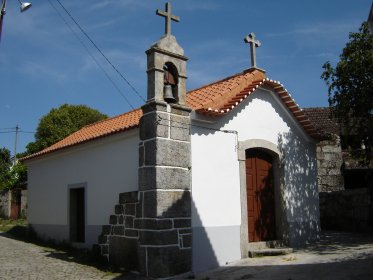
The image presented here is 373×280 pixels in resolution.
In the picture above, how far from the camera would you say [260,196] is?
10.0 m

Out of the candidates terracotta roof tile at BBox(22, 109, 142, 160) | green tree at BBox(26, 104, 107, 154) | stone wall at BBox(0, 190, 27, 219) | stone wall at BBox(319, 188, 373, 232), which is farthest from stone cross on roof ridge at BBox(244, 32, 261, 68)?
green tree at BBox(26, 104, 107, 154)

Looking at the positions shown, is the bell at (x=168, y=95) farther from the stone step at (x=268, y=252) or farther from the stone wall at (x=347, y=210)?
the stone wall at (x=347, y=210)

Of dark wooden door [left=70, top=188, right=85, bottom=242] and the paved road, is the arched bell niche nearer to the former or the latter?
the paved road

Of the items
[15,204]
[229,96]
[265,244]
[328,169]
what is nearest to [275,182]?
[265,244]

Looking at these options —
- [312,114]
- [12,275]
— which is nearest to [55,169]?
[12,275]

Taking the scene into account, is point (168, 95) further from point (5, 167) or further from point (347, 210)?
point (5, 167)

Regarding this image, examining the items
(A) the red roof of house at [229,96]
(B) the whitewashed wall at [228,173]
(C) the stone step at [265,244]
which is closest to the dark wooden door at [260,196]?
(C) the stone step at [265,244]

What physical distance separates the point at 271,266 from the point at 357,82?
16.3 ft

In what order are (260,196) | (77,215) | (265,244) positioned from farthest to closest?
(77,215), (260,196), (265,244)

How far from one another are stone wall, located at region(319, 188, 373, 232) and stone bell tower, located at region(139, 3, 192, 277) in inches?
279

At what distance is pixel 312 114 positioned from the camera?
904 inches

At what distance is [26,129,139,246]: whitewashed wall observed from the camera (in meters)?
9.23

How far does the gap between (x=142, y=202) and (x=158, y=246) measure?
895mm

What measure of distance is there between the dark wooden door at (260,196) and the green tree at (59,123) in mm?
18618
